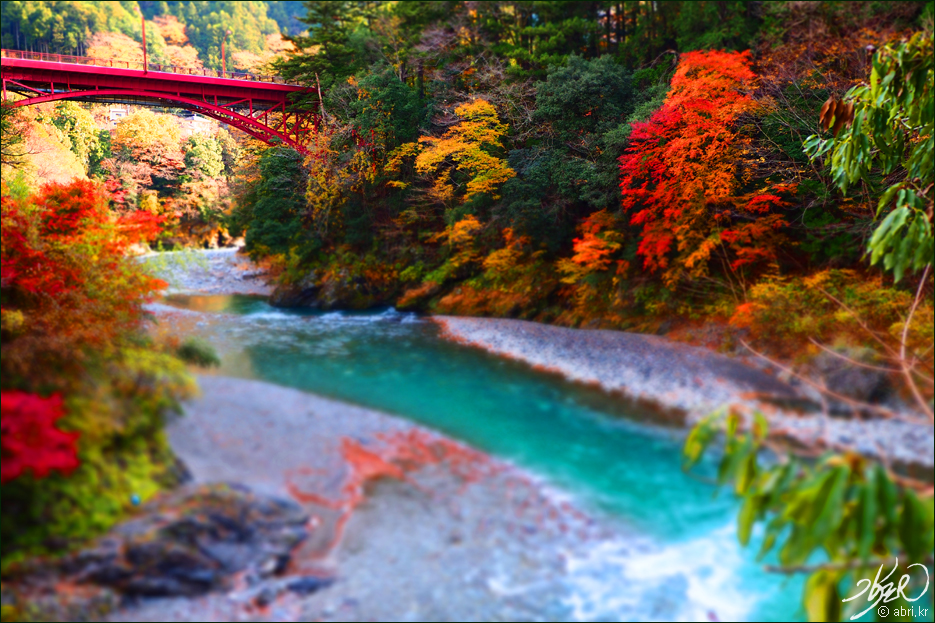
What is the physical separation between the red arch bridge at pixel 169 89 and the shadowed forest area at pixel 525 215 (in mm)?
67

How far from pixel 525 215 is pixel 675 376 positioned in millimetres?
1918

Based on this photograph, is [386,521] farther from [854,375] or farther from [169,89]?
[169,89]

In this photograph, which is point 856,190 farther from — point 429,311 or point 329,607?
point 329,607

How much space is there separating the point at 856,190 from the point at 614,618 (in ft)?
10.3

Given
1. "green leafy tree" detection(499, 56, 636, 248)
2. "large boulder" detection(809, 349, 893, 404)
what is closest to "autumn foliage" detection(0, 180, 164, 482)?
"green leafy tree" detection(499, 56, 636, 248)

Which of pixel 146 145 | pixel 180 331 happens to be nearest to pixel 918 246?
pixel 180 331

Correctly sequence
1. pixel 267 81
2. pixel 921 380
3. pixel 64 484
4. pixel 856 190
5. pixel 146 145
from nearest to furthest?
pixel 64 484 → pixel 921 380 → pixel 146 145 → pixel 267 81 → pixel 856 190

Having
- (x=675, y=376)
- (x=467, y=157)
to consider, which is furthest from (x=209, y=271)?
(x=675, y=376)

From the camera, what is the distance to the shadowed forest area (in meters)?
1.81

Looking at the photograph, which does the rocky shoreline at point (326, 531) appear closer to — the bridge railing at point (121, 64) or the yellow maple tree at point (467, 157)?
the bridge railing at point (121, 64)

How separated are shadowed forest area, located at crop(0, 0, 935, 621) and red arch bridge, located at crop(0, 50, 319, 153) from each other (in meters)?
0.07

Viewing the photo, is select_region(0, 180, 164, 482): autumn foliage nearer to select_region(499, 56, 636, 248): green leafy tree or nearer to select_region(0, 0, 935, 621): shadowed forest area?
select_region(0, 0, 935, 621): shadowed forest area

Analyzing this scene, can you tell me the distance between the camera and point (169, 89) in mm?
2615

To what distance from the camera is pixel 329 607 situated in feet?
7.72
